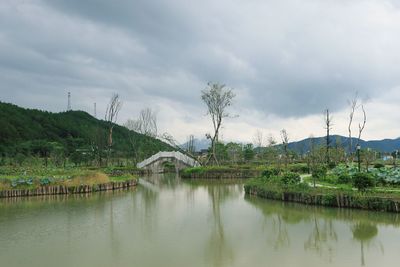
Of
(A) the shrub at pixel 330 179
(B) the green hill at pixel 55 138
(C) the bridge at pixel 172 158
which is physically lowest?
(A) the shrub at pixel 330 179

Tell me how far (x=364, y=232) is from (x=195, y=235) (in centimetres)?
476

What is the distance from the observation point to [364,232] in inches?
424

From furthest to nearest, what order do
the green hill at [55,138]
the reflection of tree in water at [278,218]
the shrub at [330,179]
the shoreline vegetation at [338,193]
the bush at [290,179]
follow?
the green hill at [55,138]
the shrub at [330,179]
the bush at [290,179]
the shoreline vegetation at [338,193]
the reflection of tree in water at [278,218]

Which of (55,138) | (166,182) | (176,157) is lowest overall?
(166,182)

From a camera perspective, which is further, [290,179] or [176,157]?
[176,157]

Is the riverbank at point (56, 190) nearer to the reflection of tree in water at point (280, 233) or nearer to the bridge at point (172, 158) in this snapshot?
the reflection of tree in water at point (280, 233)

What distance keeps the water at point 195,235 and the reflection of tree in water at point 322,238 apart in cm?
2

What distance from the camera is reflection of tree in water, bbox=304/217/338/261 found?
888 cm

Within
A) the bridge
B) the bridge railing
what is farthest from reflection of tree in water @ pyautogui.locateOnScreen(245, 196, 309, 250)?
the bridge

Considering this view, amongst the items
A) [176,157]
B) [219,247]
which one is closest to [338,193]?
[219,247]

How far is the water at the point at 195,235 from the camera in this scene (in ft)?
26.9

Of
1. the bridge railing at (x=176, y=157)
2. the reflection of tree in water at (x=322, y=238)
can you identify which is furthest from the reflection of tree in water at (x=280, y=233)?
the bridge railing at (x=176, y=157)

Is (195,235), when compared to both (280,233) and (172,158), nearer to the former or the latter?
(280,233)

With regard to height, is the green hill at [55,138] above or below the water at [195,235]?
above
